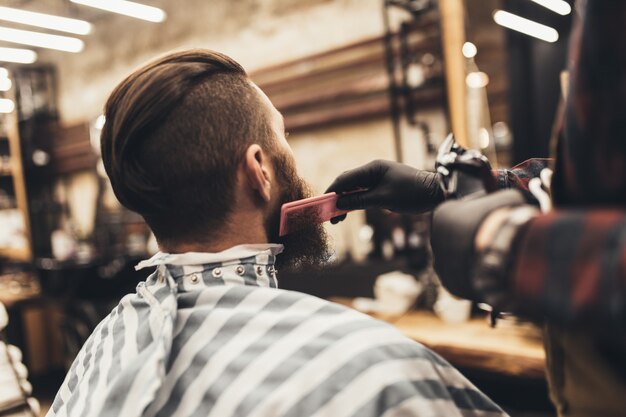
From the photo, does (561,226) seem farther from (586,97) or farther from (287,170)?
(287,170)

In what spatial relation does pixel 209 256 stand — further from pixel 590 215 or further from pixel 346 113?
pixel 346 113

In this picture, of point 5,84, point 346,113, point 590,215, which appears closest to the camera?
point 590,215

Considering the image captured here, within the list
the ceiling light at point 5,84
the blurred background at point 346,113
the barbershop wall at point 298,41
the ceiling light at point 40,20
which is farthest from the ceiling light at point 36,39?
the ceiling light at point 5,84

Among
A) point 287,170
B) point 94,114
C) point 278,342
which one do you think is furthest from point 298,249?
point 94,114

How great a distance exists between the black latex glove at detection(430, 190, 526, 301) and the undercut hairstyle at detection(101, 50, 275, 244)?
0.63 meters

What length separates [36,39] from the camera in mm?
4961

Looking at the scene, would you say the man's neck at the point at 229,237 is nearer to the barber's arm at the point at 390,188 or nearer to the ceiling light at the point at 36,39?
the barber's arm at the point at 390,188

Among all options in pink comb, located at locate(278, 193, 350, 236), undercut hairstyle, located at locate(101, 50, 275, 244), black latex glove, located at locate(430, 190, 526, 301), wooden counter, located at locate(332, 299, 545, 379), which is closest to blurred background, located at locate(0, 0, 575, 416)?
wooden counter, located at locate(332, 299, 545, 379)

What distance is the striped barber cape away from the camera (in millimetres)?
868

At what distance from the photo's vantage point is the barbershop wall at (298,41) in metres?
4.09

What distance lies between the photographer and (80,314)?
4969 millimetres

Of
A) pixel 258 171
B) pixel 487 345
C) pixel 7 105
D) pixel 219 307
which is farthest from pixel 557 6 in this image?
pixel 7 105

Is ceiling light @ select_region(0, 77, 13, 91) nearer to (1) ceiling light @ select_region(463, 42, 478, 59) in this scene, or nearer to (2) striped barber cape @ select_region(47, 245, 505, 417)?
(1) ceiling light @ select_region(463, 42, 478, 59)

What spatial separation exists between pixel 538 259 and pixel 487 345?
2.14m
